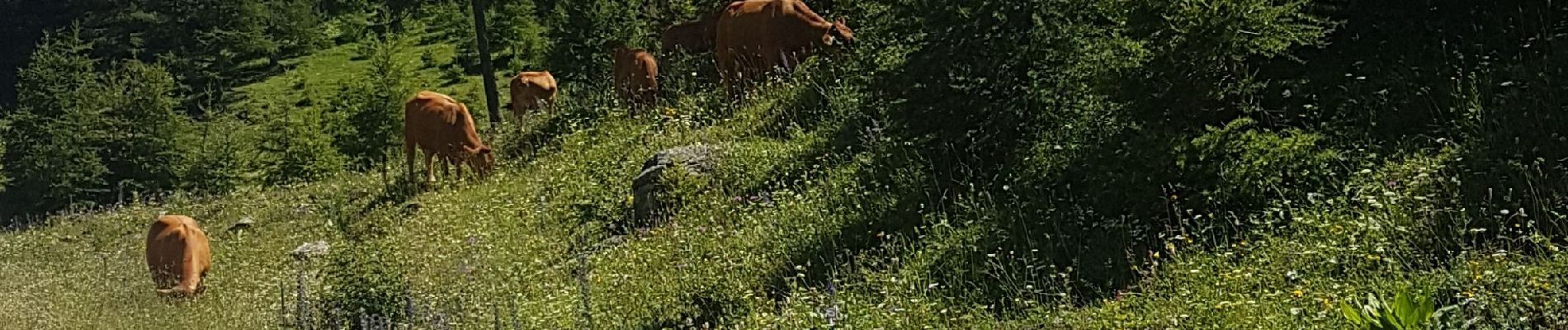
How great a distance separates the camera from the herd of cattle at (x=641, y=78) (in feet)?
41.4

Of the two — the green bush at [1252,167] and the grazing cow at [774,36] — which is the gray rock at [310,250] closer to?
the grazing cow at [774,36]

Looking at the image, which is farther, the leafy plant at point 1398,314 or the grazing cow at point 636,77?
the grazing cow at point 636,77

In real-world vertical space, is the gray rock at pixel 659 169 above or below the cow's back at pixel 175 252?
above

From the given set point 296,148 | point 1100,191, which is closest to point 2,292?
point 1100,191

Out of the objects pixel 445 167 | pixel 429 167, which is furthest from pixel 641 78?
pixel 429 167

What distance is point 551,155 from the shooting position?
13977 mm

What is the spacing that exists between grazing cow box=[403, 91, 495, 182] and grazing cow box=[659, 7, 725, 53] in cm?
270

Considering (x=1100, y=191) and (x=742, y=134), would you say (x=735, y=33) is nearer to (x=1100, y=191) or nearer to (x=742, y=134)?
(x=742, y=134)

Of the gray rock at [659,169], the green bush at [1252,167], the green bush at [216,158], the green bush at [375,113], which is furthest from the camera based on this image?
the green bush at [216,158]

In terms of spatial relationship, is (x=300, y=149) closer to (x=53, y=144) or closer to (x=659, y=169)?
(x=53, y=144)

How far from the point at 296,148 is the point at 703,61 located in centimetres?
2675

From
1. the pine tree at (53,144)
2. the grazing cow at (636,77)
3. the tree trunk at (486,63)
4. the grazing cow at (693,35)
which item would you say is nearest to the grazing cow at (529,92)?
the grazing cow at (693,35)

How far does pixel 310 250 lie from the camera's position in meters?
13.6

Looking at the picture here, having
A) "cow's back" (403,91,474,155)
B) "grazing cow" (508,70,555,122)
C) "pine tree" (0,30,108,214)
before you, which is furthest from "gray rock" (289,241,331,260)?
"pine tree" (0,30,108,214)
